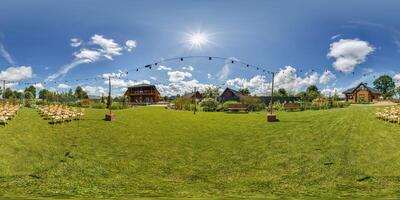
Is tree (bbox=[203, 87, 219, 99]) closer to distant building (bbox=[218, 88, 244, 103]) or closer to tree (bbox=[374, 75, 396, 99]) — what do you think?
distant building (bbox=[218, 88, 244, 103])

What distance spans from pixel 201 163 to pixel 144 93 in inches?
2727

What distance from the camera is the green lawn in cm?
845

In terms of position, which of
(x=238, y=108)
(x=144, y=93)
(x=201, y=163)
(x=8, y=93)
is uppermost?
(x=8, y=93)

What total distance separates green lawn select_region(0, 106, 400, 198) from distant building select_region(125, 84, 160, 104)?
61262 mm

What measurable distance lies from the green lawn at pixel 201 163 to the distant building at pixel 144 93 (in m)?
61.3

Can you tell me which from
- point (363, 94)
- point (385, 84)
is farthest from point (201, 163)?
point (385, 84)

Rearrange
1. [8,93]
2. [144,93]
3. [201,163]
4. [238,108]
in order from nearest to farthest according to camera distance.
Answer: [201,163] < [238,108] < [144,93] < [8,93]

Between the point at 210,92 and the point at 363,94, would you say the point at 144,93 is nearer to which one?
the point at 210,92

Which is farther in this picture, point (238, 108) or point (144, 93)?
point (144, 93)

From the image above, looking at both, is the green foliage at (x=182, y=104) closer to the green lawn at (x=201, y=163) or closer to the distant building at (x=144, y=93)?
the green lawn at (x=201, y=163)

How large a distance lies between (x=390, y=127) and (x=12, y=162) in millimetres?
18749

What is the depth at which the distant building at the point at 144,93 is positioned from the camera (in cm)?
7869

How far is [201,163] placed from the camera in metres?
11.4

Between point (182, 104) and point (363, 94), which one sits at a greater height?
point (363, 94)
